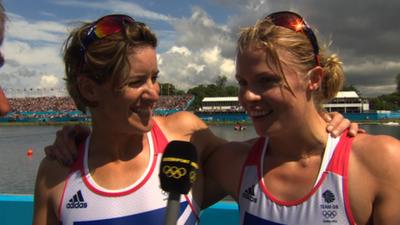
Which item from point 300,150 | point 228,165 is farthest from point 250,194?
point 300,150

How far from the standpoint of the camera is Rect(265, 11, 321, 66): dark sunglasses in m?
2.50

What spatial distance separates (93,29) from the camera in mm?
2615

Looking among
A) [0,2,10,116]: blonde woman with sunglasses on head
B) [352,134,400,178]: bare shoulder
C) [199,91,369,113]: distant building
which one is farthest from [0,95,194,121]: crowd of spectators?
[0,2,10,116]: blonde woman with sunglasses on head

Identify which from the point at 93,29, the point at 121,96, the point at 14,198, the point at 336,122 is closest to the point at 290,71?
the point at 336,122

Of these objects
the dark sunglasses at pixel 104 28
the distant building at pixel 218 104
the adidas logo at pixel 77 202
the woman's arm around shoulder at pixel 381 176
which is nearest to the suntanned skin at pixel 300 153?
the woman's arm around shoulder at pixel 381 176

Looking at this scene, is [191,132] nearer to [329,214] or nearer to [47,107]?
[329,214]

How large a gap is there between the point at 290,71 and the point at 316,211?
0.77 meters

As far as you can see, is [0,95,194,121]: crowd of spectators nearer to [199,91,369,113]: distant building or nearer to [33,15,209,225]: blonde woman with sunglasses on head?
[199,91,369,113]: distant building

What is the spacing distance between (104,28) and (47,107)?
9940 centimetres

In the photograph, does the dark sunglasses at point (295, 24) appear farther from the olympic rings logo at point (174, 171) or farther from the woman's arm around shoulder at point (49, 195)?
the woman's arm around shoulder at point (49, 195)

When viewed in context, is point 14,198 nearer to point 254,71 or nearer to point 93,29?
point 93,29

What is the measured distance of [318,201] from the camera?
92.9 inches

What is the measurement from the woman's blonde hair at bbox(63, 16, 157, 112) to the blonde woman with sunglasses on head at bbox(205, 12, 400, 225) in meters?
0.62

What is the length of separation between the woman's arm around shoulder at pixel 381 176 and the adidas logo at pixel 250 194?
552 mm
